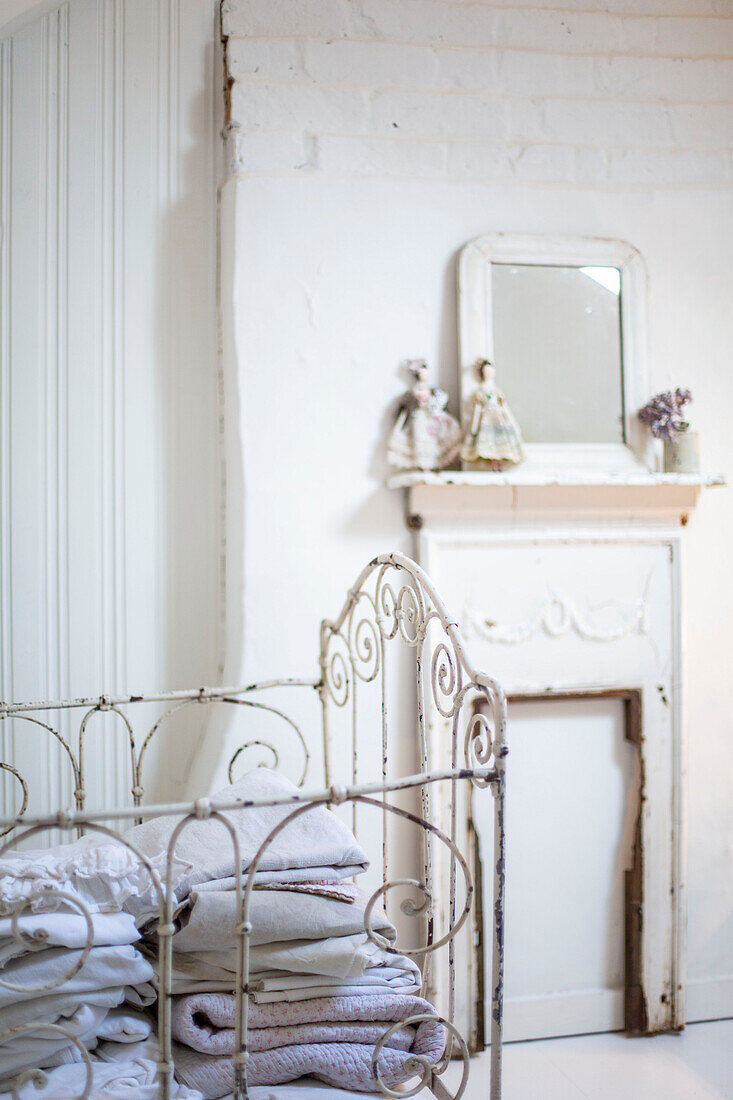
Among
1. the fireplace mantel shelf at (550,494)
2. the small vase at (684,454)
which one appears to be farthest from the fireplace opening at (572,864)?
the small vase at (684,454)

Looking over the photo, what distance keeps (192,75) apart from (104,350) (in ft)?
2.32

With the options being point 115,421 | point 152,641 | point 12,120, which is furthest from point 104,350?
point 152,641

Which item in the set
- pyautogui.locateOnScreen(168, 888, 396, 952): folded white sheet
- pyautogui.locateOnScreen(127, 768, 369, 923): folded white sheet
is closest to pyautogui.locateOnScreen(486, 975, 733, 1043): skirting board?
pyautogui.locateOnScreen(127, 768, 369, 923): folded white sheet

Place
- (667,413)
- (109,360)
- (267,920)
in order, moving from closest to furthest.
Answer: (267,920) < (109,360) < (667,413)

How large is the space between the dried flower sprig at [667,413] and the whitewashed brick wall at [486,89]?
0.57 m

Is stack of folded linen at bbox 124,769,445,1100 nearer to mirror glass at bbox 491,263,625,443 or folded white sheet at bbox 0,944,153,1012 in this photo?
folded white sheet at bbox 0,944,153,1012

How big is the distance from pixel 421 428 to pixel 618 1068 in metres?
1.61

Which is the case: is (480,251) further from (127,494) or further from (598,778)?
(598,778)

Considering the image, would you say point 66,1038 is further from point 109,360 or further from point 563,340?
point 563,340

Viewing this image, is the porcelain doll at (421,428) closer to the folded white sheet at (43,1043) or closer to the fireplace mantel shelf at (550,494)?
the fireplace mantel shelf at (550,494)

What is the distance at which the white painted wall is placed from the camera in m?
2.22

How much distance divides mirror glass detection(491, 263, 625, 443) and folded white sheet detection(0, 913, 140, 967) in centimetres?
157

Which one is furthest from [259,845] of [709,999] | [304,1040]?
[709,999]

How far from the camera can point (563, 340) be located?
7.84ft
